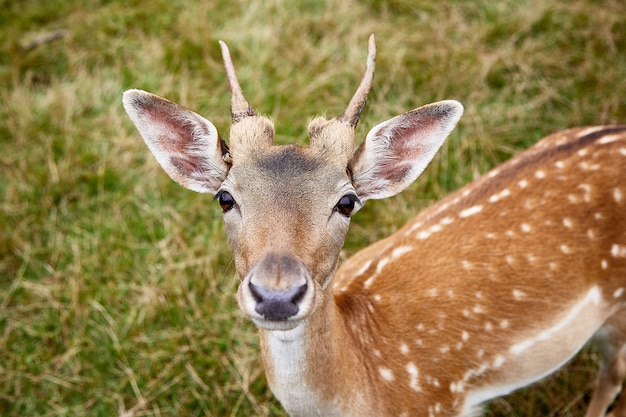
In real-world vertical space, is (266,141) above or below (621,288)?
above

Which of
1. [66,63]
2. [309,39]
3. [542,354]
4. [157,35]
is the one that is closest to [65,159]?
[66,63]

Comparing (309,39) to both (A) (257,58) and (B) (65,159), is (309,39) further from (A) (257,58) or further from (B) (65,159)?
(B) (65,159)

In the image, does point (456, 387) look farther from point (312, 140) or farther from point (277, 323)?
point (312, 140)

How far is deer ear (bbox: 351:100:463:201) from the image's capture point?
2.81m

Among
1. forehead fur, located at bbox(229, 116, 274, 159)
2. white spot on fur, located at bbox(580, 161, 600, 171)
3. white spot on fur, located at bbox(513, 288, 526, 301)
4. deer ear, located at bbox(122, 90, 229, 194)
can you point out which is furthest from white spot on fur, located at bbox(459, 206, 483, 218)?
deer ear, located at bbox(122, 90, 229, 194)

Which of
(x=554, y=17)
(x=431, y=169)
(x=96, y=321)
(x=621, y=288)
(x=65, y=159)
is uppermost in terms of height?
(x=554, y=17)

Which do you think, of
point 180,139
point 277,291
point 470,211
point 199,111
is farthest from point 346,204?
point 199,111

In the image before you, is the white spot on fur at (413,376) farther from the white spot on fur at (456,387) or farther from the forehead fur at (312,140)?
the forehead fur at (312,140)

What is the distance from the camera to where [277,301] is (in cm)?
230

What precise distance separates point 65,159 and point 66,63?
1166mm

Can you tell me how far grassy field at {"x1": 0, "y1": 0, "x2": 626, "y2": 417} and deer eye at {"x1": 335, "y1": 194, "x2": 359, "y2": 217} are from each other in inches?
61.5

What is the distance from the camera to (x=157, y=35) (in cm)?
600

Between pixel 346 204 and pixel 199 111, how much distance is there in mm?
2942

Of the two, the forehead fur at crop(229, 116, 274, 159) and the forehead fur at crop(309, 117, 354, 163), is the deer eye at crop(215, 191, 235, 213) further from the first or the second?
the forehead fur at crop(309, 117, 354, 163)
